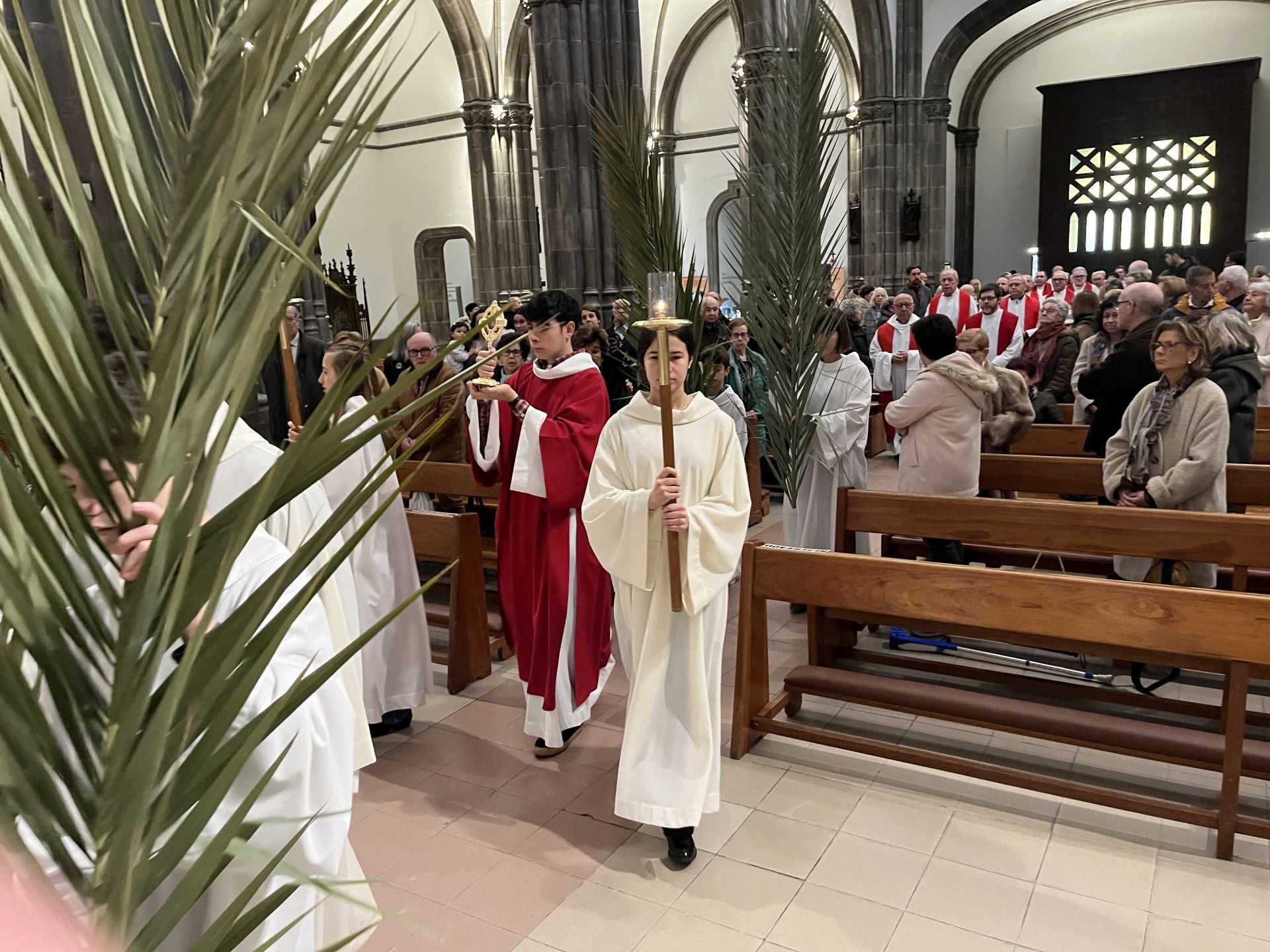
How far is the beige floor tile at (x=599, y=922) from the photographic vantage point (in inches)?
113

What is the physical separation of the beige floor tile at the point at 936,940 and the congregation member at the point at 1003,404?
341cm

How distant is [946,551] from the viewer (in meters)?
5.09

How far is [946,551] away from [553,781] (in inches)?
97.2

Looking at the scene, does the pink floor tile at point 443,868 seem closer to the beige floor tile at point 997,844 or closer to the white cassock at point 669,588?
the white cassock at point 669,588

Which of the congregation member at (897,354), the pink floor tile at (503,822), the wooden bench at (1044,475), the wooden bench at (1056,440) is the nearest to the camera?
the pink floor tile at (503,822)

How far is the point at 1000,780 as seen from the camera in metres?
3.54

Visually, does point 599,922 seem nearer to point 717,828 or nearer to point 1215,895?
point 717,828

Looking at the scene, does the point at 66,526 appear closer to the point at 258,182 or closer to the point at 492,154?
the point at 258,182

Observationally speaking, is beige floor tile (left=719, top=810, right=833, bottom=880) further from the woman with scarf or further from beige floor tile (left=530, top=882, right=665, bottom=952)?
the woman with scarf

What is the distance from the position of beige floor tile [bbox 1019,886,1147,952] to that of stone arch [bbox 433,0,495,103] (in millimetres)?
18653

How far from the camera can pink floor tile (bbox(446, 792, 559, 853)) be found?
11.4ft

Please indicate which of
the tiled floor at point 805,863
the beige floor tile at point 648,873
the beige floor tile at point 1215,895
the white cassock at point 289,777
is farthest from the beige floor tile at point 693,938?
the white cassock at point 289,777

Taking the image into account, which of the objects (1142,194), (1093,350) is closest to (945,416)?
(1093,350)

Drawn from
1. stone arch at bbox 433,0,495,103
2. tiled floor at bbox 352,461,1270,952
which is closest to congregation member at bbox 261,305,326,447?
tiled floor at bbox 352,461,1270,952
